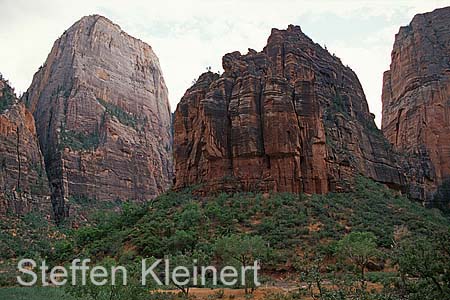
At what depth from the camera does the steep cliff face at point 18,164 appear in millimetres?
67188

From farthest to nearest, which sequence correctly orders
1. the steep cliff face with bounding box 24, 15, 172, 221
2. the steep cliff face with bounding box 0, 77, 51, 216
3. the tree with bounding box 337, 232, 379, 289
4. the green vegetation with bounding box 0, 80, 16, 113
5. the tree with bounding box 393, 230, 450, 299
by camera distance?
the steep cliff face with bounding box 24, 15, 172, 221
the green vegetation with bounding box 0, 80, 16, 113
the steep cliff face with bounding box 0, 77, 51, 216
the tree with bounding box 337, 232, 379, 289
the tree with bounding box 393, 230, 450, 299

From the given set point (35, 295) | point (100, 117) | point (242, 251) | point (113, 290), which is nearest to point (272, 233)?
point (242, 251)

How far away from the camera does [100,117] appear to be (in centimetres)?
9338

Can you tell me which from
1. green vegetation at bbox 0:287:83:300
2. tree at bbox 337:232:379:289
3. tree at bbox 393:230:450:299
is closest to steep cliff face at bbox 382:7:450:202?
tree at bbox 337:232:379:289

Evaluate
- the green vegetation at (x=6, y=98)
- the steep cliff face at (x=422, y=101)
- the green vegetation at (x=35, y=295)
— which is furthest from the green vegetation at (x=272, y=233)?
the green vegetation at (x=6, y=98)

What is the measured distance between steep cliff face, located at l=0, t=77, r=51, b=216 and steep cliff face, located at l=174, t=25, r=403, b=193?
89.3 feet

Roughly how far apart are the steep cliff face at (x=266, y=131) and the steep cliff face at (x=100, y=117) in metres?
33.9

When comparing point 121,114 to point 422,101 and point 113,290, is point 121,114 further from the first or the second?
point 113,290

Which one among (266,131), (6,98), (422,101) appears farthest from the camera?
(422,101)

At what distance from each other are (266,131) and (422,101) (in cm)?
3887

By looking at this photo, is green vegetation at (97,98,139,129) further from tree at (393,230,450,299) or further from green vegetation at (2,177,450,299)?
tree at (393,230,450,299)

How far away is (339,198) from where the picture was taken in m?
43.4

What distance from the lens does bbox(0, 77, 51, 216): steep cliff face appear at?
2645 inches

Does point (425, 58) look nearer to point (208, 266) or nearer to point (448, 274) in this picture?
point (208, 266)
